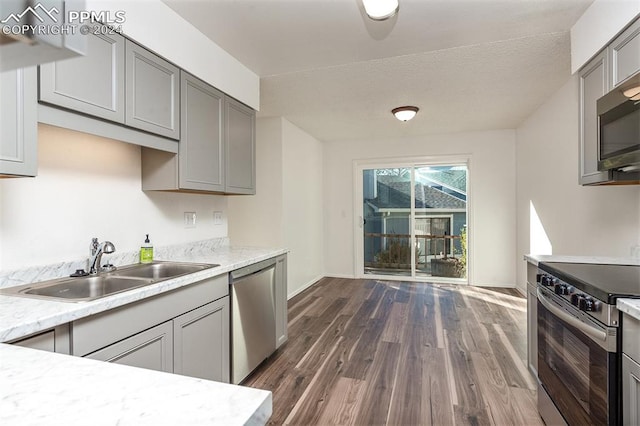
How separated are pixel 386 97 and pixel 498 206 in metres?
2.75

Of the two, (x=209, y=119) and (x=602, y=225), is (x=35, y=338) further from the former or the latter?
(x=602, y=225)

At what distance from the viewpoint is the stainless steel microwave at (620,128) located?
5.05 feet

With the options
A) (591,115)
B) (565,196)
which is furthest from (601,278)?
(565,196)

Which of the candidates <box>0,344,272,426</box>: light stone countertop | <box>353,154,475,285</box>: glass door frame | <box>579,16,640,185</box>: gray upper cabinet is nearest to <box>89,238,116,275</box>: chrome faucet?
<box>0,344,272,426</box>: light stone countertop

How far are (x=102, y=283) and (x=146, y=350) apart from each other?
55cm

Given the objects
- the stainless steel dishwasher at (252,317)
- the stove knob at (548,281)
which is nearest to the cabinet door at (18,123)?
the stainless steel dishwasher at (252,317)

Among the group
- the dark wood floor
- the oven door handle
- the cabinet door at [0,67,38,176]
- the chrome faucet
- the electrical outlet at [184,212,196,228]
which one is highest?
the cabinet door at [0,67,38,176]

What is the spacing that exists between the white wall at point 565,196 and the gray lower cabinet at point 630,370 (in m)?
1.55

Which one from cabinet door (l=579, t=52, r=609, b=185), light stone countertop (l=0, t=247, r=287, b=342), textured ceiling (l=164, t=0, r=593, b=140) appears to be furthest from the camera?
textured ceiling (l=164, t=0, r=593, b=140)

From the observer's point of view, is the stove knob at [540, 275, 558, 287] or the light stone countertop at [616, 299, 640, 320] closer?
the light stone countertop at [616, 299, 640, 320]

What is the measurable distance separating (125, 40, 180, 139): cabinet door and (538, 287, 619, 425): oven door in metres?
2.39

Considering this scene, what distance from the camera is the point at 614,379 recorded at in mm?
1179

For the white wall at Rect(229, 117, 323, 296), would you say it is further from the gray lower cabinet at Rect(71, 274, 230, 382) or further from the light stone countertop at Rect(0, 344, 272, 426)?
the light stone countertop at Rect(0, 344, 272, 426)

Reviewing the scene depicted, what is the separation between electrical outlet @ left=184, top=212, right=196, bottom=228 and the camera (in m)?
2.64
